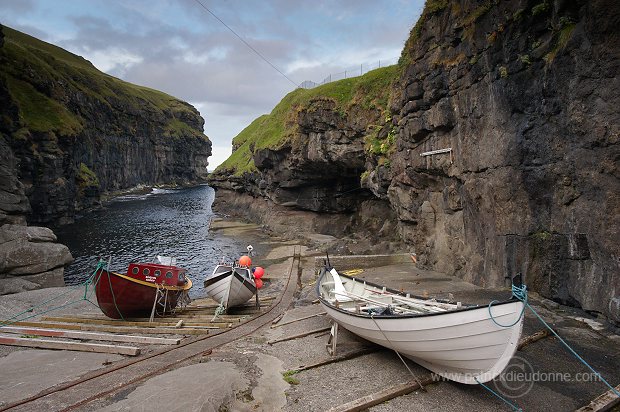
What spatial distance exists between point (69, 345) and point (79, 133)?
75.9 m

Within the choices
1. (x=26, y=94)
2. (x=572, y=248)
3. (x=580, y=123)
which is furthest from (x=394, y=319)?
(x=26, y=94)

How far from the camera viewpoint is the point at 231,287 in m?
19.5

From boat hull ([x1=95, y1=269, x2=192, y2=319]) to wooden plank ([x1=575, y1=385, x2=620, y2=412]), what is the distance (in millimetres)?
17324

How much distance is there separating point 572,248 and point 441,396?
8558 millimetres

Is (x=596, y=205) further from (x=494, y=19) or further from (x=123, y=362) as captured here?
(x=123, y=362)

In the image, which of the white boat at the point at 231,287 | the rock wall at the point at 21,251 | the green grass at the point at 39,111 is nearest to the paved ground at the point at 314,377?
the white boat at the point at 231,287

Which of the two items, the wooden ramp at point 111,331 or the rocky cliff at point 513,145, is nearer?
the rocky cliff at point 513,145

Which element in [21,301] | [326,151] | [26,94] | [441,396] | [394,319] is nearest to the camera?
[441,396]

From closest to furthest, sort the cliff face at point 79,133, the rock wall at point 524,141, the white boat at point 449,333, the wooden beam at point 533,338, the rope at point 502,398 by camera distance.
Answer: the white boat at point 449,333 < the rope at point 502,398 < the wooden beam at point 533,338 < the rock wall at point 524,141 < the cliff face at point 79,133

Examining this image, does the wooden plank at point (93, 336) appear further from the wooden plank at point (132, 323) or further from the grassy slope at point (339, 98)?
the grassy slope at point (339, 98)

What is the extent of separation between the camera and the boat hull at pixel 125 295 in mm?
17281

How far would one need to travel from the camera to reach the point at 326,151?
4244 cm

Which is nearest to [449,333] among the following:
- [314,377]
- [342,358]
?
[342,358]

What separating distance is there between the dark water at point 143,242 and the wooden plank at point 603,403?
26115 millimetres
